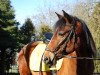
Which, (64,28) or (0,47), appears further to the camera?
(0,47)

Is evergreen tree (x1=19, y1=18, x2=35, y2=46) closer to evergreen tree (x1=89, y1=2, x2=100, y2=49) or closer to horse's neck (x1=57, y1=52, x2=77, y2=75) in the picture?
evergreen tree (x1=89, y1=2, x2=100, y2=49)

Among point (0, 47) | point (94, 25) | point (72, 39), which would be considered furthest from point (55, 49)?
point (0, 47)

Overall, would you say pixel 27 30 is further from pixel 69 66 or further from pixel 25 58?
pixel 69 66

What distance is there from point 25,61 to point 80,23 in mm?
3089

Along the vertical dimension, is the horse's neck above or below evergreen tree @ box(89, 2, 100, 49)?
below

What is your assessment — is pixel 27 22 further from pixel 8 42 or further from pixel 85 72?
pixel 85 72

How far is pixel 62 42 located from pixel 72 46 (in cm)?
20

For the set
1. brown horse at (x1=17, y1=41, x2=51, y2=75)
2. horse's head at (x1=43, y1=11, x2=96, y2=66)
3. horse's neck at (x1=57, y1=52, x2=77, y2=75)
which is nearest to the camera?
horse's head at (x1=43, y1=11, x2=96, y2=66)

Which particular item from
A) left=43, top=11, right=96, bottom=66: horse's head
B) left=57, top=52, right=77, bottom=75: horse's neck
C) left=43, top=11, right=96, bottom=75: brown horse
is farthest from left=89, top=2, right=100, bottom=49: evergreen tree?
left=43, top=11, right=96, bottom=66: horse's head

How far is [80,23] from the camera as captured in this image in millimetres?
6348

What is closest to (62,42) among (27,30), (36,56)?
(36,56)

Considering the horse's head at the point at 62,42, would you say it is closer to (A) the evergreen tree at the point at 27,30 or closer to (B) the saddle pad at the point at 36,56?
(B) the saddle pad at the point at 36,56

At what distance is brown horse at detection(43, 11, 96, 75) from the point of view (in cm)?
611

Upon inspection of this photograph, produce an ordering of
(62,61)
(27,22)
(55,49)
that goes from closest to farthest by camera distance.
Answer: (55,49) < (62,61) < (27,22)
